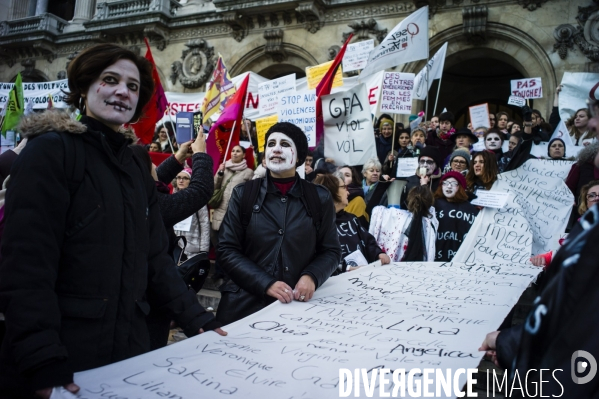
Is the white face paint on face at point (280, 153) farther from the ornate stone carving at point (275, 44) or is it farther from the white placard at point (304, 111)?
the ornate stone carving at point (275, 44)

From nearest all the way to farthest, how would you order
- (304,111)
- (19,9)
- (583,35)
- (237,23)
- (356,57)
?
1. (304,111)
2. (356,57)
3. (583,35)
4. (237,23)
5. (19,9)

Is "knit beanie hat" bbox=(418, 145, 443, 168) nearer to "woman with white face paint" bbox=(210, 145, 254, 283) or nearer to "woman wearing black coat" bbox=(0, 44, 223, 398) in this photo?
"woman with white face paint" bbox=(210, 145, 254, 283)

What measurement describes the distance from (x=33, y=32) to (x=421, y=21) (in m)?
17.5

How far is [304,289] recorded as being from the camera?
2.63 meters

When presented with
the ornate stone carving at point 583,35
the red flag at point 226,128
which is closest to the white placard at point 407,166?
the red flag at point 226,128

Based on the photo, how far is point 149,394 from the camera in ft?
5.10

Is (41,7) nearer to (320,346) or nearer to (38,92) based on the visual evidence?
(38,92)

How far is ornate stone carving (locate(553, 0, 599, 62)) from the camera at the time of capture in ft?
39.1

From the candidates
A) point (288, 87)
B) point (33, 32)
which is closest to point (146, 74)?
point (288, 87)

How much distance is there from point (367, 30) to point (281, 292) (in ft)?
43.0

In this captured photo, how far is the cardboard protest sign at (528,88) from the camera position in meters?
10.6

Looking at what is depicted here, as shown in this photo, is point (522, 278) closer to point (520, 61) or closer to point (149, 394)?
point (149, 394)

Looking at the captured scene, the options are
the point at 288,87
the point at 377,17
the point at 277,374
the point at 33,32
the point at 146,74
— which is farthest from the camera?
the point at 33,32

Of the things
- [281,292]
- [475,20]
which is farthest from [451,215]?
[475,20]
